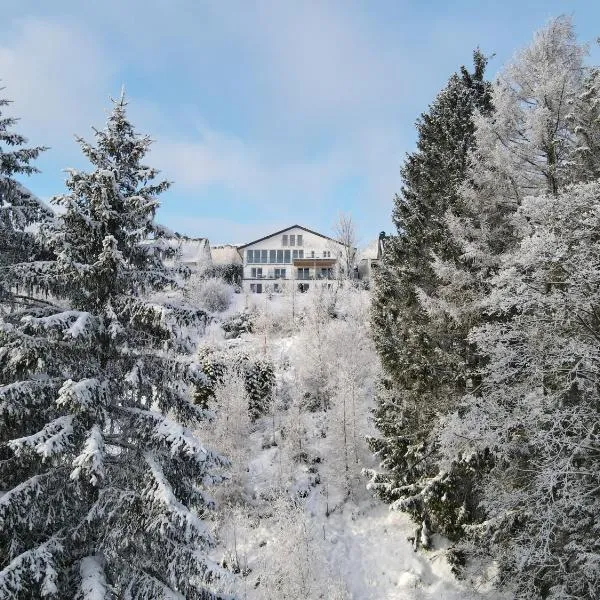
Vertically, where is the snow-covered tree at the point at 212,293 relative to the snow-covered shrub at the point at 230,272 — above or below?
below

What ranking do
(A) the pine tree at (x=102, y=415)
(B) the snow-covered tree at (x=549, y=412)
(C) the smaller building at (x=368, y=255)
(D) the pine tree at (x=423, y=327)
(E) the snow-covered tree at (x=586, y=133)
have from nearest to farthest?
(A) the pine tree at (x=102, y=415)
(B) the snow-covered tree at (x=549, y=412)
(E) the snow-covered tree at (x=586, y=133)
(D) the pine tree at (x=423, y=327)
(C) the smaller building at (x=368, y=255)

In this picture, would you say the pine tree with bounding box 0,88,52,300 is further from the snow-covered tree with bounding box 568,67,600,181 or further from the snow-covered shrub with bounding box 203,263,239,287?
the snow-covered shrub with bounding box 203,263,239,287

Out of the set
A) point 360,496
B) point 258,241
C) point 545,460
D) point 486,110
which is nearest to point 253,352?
point 360,496

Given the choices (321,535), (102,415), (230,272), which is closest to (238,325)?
(230,272)

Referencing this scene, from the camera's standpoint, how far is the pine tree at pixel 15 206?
1173cm

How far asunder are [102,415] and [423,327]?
412 inches

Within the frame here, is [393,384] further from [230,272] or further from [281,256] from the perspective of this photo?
[230,272]

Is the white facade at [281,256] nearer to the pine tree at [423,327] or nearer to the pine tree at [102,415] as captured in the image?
the pine tree at [423,327]

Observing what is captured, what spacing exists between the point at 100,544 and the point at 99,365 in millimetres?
3145

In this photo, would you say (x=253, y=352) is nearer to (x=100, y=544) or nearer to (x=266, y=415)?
(x=266, y=415)

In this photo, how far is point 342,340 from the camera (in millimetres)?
33562

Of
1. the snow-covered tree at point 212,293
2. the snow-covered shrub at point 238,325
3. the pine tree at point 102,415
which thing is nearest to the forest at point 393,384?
the pine tree at point 102,415

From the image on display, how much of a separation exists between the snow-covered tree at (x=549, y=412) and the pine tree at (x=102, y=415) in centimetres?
698

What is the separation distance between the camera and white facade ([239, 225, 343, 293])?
65938mm
